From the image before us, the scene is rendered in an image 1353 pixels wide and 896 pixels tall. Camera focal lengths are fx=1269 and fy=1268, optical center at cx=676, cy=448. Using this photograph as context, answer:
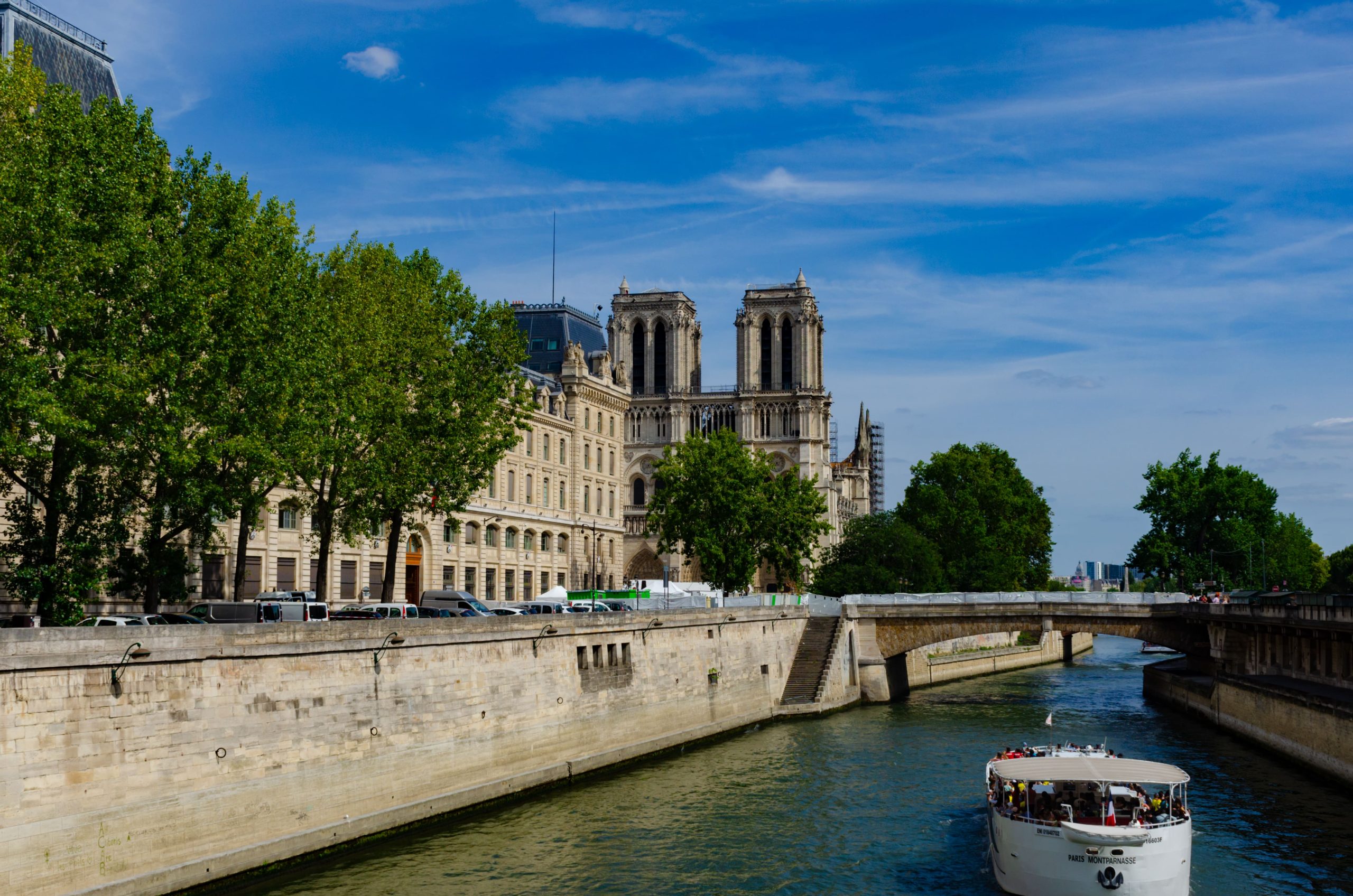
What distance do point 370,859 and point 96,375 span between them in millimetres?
14785

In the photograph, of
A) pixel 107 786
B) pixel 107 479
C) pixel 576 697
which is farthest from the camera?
pixel 576 697

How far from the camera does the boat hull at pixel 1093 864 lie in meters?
29.4

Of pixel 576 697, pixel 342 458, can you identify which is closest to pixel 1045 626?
pixel 576 697

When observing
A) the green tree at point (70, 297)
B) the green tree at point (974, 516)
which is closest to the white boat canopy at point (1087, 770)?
the green tree at point (70, 297)

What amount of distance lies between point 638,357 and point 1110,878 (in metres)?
129

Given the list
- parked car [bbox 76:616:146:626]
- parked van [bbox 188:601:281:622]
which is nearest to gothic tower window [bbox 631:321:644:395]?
parked van [bbox 188:601:281:622]

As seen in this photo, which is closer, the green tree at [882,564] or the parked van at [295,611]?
Result: the parked van at [295,611]

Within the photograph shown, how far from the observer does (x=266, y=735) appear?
3162cm

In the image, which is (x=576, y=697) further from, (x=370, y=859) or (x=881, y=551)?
(x=881, y=551)

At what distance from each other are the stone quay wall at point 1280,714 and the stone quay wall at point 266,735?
25.0 meters

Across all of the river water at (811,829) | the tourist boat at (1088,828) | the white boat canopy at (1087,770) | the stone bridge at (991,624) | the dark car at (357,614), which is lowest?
the river water at (811,829)

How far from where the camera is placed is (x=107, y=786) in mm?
27016

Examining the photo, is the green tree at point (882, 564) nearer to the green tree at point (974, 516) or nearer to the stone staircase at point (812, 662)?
the green tree at point (974, 516)

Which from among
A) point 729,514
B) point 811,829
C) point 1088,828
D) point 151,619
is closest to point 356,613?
point 151,619
